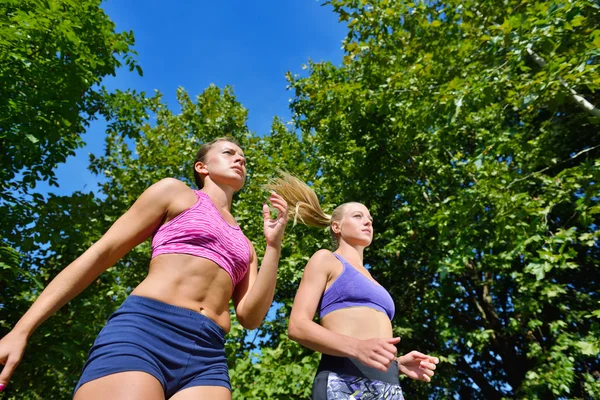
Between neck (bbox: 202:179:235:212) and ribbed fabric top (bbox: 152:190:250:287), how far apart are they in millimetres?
165

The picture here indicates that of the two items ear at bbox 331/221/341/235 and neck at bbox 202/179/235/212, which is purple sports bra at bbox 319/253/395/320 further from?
neck at bbox 202/179/235/212

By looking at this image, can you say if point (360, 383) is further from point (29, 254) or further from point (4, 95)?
point (29, 254)

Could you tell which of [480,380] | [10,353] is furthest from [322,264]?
[480,380]

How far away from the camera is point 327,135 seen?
10.9 meters

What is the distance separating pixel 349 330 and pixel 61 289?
1385 mm

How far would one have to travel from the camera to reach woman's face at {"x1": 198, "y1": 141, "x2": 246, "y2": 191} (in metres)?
2.39

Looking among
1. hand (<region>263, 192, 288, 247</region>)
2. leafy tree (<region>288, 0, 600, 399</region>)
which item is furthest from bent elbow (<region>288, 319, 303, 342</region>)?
leafy tree (<region>288, 0, 600, 399</region>)

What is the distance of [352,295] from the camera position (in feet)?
8.18

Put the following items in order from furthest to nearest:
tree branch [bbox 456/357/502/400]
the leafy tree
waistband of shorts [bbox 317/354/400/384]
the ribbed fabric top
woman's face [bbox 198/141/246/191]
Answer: tree branch [bbox 456/357/502/400] → the leafy tree → woman's face [bbox 198/141/246/191] → waistband of shorts [bbox 317/354/400/384] → the ribbed fabric top

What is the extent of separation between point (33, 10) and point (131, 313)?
22.4 ft

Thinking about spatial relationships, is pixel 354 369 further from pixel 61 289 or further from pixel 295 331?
pixel 61 289

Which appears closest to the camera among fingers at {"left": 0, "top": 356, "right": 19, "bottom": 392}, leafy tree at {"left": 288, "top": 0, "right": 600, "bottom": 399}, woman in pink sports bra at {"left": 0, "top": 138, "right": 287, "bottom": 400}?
fingers at {"left": 0, "top": 356, "right": 19, "bottom": 392}

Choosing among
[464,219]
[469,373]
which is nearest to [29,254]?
[464,219]

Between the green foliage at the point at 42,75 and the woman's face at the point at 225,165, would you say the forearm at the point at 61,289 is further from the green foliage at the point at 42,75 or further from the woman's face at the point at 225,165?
the green foliage at the point at 42,75
